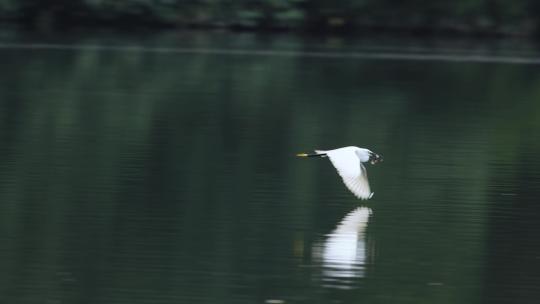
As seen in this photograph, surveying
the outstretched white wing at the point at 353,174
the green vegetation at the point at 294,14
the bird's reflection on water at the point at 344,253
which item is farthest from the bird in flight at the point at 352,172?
the green vegetation at the point at 294,14

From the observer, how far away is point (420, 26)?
45.5 m

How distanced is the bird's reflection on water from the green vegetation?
29.4m

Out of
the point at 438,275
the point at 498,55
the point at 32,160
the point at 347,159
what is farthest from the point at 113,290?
the point at 498,55

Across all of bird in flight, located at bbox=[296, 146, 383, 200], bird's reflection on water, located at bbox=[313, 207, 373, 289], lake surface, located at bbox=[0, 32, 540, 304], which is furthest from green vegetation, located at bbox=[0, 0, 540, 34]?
bird's reflection on water, located at bbox=[313, 207, 373, 289]

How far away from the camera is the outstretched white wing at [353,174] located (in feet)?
42.7

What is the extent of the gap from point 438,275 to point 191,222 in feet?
8.84

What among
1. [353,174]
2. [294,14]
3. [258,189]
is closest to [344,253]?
[353,174]

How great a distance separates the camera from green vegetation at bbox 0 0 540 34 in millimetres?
42188

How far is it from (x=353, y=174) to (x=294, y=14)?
30124mm

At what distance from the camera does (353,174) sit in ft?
42.8

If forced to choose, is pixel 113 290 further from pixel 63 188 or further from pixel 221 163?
pixel 221 163

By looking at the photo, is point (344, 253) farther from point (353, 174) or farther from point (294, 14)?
point (294, 14)

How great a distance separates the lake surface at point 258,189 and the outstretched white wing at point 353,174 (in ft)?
1.05

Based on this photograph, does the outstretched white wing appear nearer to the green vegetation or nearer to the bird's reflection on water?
the bird's reflection on water
